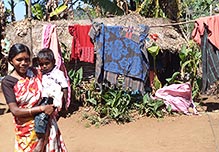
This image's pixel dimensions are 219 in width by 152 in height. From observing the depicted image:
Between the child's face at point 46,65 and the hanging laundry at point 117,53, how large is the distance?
396 centimetres

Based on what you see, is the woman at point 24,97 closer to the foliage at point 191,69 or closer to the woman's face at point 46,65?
the woman's face at point 46,65

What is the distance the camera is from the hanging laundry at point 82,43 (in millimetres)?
7191

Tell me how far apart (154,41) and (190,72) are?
1.11 m

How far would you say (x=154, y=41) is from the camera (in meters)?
7.82

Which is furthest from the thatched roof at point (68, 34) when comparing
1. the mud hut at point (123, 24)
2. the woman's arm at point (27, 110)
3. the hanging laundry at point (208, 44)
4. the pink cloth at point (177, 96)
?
the woman's arm at point (27, 110)

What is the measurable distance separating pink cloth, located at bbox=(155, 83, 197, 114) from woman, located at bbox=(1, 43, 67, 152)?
5.09 meters

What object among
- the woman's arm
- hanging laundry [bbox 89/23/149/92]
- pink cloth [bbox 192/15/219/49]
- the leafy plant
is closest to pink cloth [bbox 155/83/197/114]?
the leafy plant

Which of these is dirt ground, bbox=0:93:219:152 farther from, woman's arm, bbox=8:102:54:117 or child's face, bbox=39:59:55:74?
woman's arm, bbox=8:102:54:117

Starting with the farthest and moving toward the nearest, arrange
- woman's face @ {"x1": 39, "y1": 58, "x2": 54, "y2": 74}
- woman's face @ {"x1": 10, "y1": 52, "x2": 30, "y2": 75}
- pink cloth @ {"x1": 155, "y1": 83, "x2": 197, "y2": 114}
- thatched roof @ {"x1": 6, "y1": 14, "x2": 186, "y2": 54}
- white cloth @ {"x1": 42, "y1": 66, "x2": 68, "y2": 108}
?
1. thatched roof @ {"x1": 6, "y1": 14, "x2": 186, "y2": 54}
2. pink cloth @ {"x1": 155, "y1": 83, "x2": 197, "y2": 114}
3. woman's face @ {"x1": 39, "y1": 58, "x2": 54, "y2": 74}
4. white cloth @ {"x1": 42, "y1": 66, "x2": 68, "y2": 108}
5. woman's face @ {"x1": 10, "y1": 52, "x2": 30, "y2": 75}

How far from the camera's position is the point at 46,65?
305 centimetres

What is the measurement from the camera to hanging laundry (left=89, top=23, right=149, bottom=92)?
22.9 feet

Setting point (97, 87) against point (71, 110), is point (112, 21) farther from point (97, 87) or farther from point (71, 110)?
point (71, 110)

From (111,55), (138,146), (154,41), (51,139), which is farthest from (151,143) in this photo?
(51,139)

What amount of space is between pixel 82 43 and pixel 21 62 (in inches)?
179
